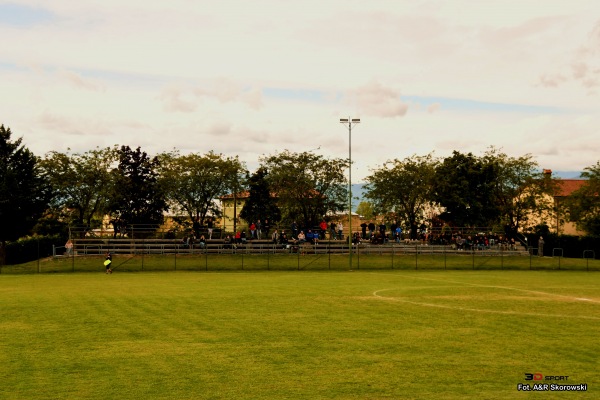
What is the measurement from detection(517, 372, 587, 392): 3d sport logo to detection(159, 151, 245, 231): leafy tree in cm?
6960

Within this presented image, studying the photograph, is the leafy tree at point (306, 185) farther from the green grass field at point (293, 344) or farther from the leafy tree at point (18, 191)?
the green grass field at point (293, 344)

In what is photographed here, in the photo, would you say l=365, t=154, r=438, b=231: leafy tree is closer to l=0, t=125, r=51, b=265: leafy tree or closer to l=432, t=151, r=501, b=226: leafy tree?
l=432, t=151, r=501, b=226: leafy tree

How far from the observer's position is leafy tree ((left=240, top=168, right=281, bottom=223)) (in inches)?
3620

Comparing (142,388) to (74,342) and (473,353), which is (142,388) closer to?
(74,342)

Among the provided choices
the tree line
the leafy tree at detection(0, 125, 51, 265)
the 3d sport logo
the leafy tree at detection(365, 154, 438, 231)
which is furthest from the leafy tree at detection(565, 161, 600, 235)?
the 3d sport logo

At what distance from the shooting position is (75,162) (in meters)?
82.4

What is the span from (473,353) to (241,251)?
1990 inches

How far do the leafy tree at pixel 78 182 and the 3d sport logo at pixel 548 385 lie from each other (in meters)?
71.7

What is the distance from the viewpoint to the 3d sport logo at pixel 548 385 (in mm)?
13914

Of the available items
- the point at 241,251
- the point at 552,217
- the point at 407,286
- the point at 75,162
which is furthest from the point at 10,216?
the point at 552,217

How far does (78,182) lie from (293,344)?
67.9 m

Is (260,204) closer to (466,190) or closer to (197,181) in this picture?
(197,181)

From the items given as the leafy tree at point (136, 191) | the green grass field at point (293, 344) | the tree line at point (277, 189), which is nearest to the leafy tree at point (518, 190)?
the tree line at point (277, 189)

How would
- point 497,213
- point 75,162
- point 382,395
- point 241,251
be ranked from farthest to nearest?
point 497,213 → point 75,162 → point 241,251 → point 382,395
